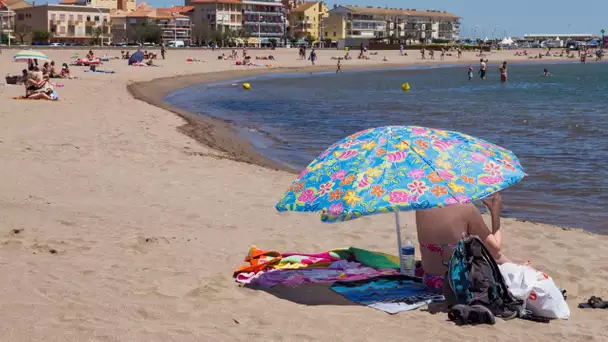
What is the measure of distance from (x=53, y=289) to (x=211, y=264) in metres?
1.72

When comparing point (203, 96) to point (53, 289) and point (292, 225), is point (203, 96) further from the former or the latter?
point (53, 289)

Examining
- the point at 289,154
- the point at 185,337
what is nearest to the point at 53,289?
the point at 185,337

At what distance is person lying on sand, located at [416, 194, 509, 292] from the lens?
6113mm

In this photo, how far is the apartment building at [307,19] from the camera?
181250 millimetres

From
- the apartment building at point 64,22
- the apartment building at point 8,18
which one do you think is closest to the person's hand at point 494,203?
the apartment building at point 8,18

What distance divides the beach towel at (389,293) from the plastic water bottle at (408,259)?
10cm

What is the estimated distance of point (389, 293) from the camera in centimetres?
659

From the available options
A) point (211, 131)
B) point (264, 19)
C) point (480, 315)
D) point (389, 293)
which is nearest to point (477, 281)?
point (480, 315)

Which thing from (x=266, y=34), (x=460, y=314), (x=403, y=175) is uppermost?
(x=266, y=34)

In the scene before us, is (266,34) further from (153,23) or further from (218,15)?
(153,23)

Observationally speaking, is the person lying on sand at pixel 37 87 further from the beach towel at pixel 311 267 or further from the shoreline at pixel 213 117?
the beach towel at pixel 311 267

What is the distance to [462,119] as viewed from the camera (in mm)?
29422

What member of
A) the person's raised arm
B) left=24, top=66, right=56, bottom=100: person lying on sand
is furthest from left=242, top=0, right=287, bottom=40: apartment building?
the person's raised arm

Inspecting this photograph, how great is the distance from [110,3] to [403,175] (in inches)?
6584
